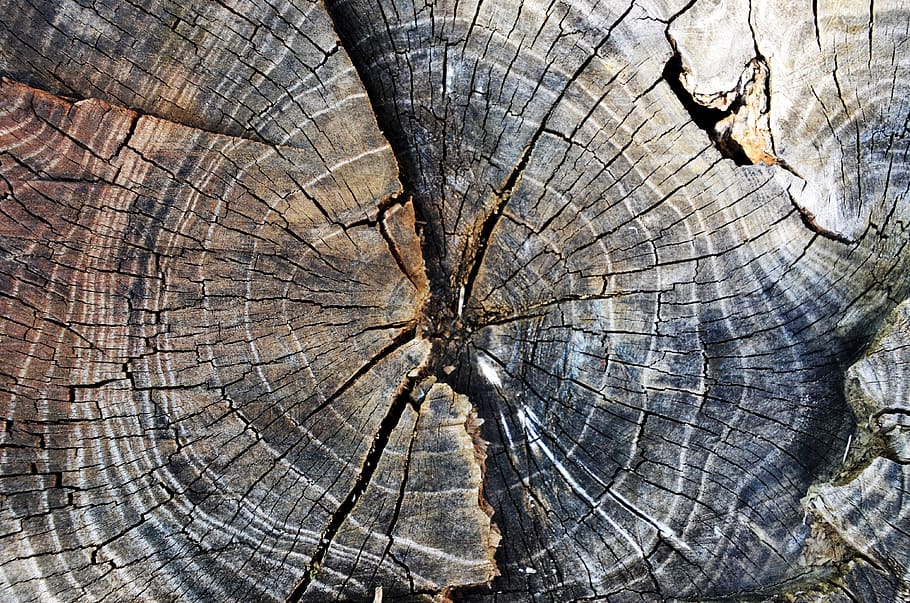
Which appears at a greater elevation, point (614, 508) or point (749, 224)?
point (749, 224)

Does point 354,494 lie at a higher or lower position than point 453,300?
lower

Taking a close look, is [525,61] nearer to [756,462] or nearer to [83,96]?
[83,96]

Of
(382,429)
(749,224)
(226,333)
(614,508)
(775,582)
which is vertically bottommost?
(775,582)

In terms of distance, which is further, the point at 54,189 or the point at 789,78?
the point at 789,78

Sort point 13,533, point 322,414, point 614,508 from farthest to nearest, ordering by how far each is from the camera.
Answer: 1. point 614,508
2. point 322,414
3. point 13,533

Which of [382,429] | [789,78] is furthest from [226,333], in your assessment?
[789,78]

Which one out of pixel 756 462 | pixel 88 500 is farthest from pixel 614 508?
pixel 88 500

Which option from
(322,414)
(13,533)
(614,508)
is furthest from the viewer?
(614,508)

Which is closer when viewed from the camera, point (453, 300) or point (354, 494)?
point (354, 494)
